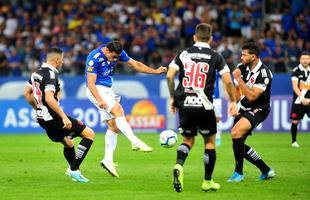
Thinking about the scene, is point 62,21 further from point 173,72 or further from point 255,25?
point 173,72

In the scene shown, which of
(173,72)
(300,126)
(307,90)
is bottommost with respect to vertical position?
(300,126)

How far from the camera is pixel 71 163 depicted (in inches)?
529

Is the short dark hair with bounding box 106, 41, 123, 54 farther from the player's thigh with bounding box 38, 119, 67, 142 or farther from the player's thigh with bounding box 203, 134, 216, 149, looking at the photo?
the player's thigh with bounding box 203, 134, 216, 149

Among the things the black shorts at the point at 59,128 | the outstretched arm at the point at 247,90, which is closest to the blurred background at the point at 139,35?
the outstretched arm at the point at 247,90

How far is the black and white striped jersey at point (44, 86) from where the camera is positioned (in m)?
Result: 12.7

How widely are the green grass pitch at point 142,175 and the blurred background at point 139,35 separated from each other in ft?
22.5

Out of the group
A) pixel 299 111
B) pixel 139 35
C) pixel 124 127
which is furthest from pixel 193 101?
pixel 139 35

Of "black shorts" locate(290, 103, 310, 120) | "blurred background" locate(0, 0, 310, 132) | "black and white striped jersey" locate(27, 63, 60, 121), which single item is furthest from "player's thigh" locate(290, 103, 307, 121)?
"black and white striped jersey" locate(27, 63, 60, 121)

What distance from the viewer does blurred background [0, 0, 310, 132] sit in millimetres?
27938

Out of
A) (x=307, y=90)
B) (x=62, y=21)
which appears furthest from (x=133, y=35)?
(x=307, y=90)

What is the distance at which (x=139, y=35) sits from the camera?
31016mm

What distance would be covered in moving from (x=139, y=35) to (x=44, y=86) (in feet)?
60.7

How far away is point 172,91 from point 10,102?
55.5 ft

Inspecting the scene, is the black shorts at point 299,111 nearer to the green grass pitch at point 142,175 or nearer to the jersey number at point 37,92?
the green grass pitch at point 142,175
